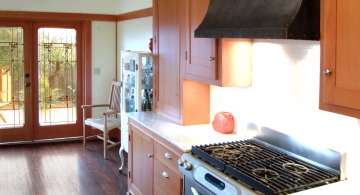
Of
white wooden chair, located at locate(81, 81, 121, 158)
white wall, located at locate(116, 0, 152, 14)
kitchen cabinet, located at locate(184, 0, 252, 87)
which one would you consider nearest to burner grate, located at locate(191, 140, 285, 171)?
kitchen cabinet, located at locate(184, 0, 252, 87)

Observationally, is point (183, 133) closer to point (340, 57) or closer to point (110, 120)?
point (340, 57)

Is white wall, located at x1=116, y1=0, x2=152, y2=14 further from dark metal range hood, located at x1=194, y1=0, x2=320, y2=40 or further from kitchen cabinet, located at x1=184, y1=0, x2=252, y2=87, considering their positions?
dark metal range hood, located at x1=194, y1=0, x2=320, y2=40

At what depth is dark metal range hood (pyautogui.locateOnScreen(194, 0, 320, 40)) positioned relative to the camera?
81.0 inches

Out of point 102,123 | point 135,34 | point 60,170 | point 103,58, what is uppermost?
point 135,34

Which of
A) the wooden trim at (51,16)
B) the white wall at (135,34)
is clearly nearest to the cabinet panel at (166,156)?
the white wall at (135,34)

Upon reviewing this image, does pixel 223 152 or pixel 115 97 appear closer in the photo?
pixel 223 152

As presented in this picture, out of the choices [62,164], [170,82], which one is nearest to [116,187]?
[62,164]

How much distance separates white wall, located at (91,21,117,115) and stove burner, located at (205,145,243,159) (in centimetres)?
426

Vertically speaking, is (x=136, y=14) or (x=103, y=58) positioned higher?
(x=136, y=14)

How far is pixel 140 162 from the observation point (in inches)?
149

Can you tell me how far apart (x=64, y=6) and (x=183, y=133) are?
3.99 m

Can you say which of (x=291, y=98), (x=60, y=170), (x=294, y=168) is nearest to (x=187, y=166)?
(x=294, y=168)

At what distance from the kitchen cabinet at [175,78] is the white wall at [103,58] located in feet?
9.41

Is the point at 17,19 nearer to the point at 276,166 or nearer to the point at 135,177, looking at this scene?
the point at 135,177
